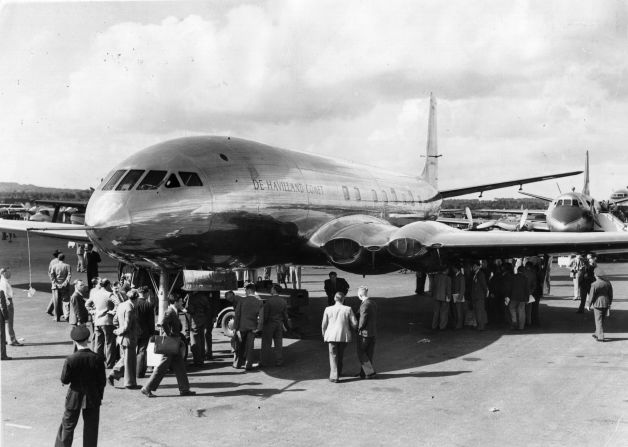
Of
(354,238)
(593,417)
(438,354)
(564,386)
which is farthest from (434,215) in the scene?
(593,417)

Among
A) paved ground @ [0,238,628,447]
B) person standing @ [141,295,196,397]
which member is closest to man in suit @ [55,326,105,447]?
paved ground @ [0,238,628,447]

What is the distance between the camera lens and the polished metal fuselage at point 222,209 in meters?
9.90

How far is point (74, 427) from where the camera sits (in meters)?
6.32

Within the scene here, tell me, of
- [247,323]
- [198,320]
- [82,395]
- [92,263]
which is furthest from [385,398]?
[92,263]

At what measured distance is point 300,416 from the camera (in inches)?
308

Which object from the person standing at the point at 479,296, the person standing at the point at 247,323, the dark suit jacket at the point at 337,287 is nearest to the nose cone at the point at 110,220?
the person standing at the point at 247,323

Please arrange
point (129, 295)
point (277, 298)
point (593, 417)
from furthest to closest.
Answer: point (277, 298) < point (129, 295) < point (593, 417)

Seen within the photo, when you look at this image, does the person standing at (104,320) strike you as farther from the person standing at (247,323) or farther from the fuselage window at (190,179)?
the fuselage window at (190,179)

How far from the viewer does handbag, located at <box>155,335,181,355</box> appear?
8.69m

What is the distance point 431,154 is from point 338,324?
1982 cm

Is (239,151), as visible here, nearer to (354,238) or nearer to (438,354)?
(354,238)

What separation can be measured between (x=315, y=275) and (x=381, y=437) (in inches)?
858

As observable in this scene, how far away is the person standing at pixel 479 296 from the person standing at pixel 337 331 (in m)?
5.84

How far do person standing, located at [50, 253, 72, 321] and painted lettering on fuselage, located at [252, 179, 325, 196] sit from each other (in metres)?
6.46
